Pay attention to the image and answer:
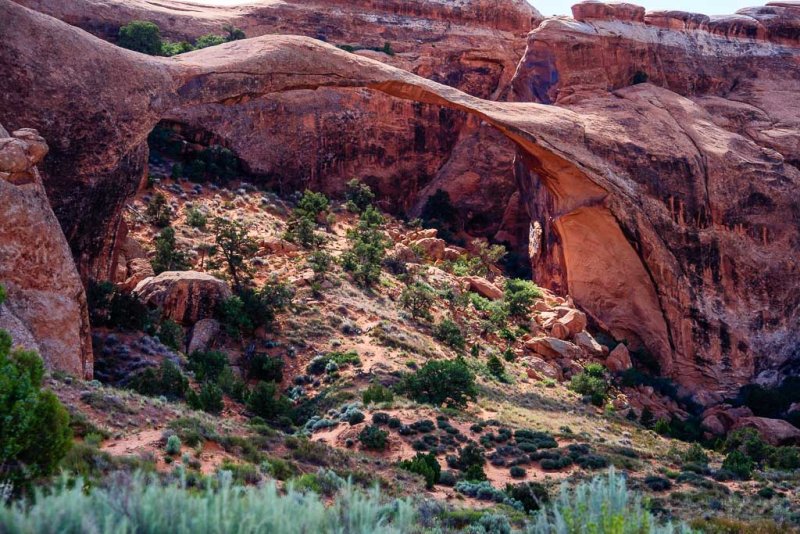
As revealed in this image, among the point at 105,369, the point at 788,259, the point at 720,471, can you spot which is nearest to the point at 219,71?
the point at 105,369

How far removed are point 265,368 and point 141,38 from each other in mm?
19961

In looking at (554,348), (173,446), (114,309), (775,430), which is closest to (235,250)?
(114,309)

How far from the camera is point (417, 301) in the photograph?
25.5 metres

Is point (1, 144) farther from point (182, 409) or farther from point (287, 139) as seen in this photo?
point (287, 139)

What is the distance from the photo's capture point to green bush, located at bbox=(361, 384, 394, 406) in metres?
18.8

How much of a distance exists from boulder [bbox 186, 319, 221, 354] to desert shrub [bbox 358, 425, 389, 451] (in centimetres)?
624

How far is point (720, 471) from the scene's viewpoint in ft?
55.8

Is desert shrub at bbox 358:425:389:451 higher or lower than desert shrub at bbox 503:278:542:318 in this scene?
higher

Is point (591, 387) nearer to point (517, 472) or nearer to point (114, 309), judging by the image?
point (517, 472)

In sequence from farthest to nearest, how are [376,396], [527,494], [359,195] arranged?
1. [359,195]
2. [376,396]
3. [527,494]

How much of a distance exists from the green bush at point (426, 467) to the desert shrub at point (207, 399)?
4.05m

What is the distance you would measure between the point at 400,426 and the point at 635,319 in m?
12.9

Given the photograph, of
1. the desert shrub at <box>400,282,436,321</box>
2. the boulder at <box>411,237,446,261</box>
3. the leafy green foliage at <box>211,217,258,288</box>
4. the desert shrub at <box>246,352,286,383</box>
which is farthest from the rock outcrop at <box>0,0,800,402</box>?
the desert shrub at <box>246,352,286,383</box>

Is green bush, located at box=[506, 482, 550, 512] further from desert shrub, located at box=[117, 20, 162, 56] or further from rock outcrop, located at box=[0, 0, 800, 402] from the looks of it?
desert shrub, located at box=[117, 20, 162, 56]
